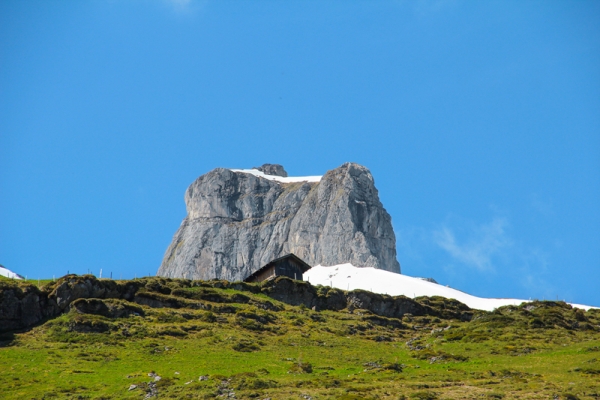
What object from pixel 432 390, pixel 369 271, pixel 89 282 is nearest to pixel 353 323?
pixel 89 282

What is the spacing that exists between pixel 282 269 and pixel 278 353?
131 ft

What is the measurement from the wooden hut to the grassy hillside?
12.3 metres

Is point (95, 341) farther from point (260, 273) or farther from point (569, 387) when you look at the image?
point (260, 273)

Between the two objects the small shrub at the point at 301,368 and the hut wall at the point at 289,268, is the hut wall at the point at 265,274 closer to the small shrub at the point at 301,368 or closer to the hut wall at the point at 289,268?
the hut wall at the point at 289,268

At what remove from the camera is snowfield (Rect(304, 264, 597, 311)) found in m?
117

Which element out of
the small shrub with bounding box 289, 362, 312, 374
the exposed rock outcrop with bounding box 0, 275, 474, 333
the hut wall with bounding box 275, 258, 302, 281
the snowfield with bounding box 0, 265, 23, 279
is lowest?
the small shrub with bounding box 289, 362, 312, 374

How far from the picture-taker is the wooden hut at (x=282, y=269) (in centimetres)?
9675

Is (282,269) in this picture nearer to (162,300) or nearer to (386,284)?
(162,300)

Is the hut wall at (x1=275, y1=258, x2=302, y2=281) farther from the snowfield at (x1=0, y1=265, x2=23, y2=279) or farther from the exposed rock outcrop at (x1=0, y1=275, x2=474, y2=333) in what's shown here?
the snowfield at (x1=0, y1=265, x2=23, y2=279)

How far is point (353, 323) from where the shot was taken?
7644cm

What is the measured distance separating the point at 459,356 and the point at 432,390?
1471 centimetres

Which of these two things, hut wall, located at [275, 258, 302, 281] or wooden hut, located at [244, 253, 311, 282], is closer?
wooden hut, located at [244, 253, 311, 282]

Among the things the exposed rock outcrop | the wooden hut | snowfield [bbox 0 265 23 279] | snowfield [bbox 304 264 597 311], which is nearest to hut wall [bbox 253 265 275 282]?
the wooden hut

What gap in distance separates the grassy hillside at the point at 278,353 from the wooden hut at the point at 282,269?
1225 cm
